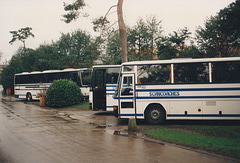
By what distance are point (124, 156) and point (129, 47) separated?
2404cm

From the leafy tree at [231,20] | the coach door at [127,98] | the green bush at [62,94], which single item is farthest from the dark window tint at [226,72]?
the green bush at [62,94]

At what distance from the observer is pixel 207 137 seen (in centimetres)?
920

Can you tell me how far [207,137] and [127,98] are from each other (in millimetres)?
4468

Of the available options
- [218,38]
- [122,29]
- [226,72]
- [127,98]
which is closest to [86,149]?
[127,98]

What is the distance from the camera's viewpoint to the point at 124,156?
6906 mm

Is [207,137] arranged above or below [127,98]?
below

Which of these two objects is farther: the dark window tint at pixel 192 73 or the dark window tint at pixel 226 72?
the dark window tint at pixel 192 73

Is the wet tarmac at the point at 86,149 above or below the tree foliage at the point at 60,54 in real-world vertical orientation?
below

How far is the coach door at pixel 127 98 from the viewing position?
40.1 ft

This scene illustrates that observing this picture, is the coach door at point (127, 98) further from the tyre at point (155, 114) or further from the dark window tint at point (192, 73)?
the dark window tint at point (192, 73)

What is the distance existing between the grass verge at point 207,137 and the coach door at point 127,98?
1284 mm

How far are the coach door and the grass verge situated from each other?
1.28m

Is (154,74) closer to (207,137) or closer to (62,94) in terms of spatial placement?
(207,137)

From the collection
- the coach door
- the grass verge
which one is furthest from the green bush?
the grass verge
